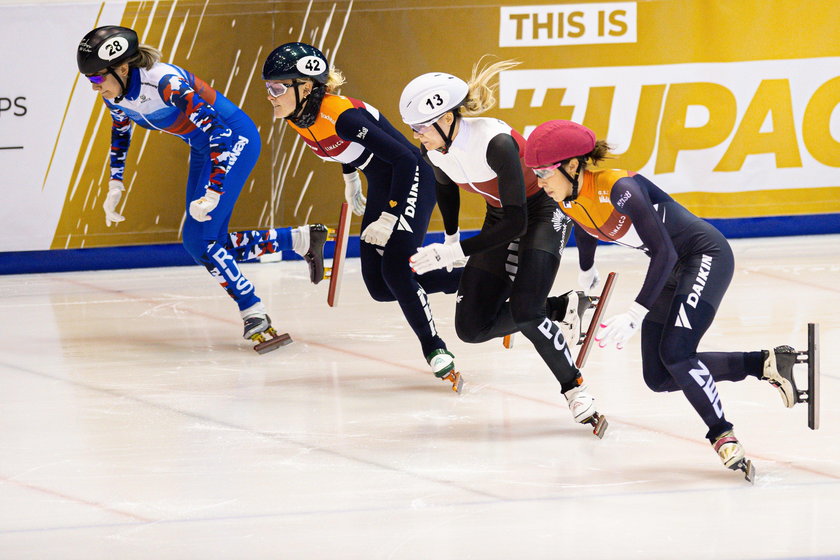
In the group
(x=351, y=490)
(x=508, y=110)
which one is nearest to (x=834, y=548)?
(x=351, y=490)

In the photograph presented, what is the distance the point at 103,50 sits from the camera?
6.18 metres

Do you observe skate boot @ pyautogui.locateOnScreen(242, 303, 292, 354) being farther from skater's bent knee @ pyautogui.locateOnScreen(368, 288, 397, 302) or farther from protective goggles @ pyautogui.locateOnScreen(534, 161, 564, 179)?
protective goggles @ pyautogui.locateOnScreen(534, 161, 564, 179)

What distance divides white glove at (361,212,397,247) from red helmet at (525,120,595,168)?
3.96 ft

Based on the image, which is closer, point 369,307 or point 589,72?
point 369,307

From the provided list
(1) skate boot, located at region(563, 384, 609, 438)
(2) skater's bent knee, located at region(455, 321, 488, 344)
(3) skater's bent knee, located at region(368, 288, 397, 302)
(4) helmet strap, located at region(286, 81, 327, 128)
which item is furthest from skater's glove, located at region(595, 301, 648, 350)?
(4) helmet strap, located at region(286, 81, 327, 128)

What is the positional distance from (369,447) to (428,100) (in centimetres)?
132

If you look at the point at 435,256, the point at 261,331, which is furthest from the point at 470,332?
the point at 261,331

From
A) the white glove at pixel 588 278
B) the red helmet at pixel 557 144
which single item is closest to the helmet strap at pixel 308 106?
the white glove at pixel 588 278

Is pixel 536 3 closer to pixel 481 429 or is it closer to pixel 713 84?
pixel 713 84

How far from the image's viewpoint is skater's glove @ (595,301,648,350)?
13.7ft

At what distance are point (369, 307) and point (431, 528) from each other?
3469mm

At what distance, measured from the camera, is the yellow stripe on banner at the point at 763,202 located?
9023 mm

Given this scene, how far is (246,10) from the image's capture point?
27.6 feet

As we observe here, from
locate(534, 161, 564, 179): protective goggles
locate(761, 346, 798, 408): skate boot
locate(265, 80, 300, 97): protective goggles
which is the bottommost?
locate(761, 346, 798, 408): skate boot
